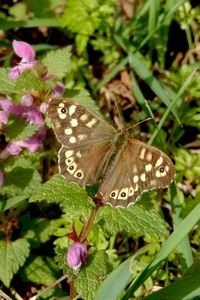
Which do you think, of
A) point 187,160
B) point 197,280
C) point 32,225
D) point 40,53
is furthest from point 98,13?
point 197,280

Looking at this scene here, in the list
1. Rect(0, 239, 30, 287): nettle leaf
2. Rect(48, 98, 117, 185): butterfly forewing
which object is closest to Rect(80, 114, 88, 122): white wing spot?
Rect(48, 98, 117, 185): butterfly forewing

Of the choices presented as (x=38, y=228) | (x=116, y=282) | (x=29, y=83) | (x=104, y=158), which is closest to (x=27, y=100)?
(x=29, y=83)

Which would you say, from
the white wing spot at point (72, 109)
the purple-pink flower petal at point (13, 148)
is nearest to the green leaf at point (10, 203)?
the purple-pink flower petal at point (13, 148)

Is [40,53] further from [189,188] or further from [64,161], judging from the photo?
[64,161]

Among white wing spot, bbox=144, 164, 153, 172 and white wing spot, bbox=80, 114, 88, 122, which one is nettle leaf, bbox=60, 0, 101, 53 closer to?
white wing spot, bbox=80, 114, 88, 122

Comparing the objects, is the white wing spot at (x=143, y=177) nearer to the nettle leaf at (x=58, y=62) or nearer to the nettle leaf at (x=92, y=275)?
the nettle leaf at (x=92, y=275)
